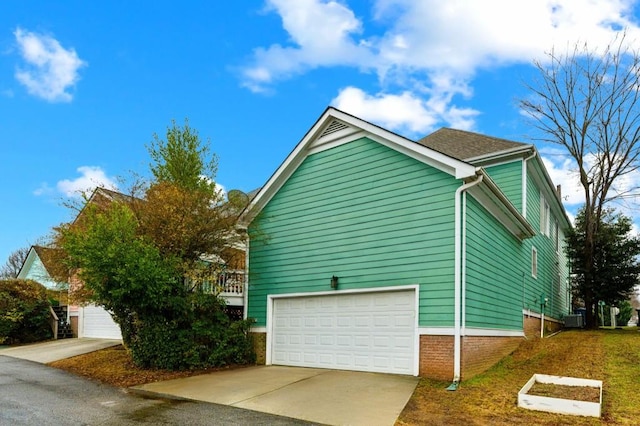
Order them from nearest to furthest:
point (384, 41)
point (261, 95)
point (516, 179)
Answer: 1. point (384, 41)
2. point (516, 179)
3. point (261, 95)

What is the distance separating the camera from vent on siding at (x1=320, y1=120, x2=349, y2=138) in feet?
41.7

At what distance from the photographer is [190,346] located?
12.0 m

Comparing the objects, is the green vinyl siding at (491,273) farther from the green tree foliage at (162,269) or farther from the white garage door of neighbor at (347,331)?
the green tree foliage at (162,269)

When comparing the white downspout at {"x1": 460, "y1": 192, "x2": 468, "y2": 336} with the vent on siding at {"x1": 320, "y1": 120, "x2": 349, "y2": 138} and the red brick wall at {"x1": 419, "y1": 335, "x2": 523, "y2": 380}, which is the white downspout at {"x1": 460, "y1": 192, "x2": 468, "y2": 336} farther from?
the vent on siding at {"x1": 320, "y1": 120, "x2": 349, "y2": 138}

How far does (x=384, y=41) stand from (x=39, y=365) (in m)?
13.6

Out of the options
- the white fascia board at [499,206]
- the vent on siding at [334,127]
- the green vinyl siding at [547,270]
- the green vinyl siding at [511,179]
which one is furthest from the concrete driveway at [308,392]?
the green vinyl siding at [547,270]

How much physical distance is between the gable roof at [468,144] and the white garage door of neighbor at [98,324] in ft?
46.6

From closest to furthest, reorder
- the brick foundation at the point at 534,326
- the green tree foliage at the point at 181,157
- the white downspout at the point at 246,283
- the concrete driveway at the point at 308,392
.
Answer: the concrete driveway at the point at 308,392 → the white downspout at the point at 246,283 → the brick foundation at the point at 534,326 → the green tree foliage at the point at 181,157

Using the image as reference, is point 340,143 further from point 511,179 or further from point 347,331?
point 511,179

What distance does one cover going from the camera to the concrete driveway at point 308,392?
750 cm

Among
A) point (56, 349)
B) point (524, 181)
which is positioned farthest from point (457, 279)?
point (56, 349)

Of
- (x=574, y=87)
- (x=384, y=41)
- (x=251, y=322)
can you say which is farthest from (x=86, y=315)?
(x=574, y=87)

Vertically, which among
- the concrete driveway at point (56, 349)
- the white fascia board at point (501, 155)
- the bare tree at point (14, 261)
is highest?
the white fascia board at point (501, 155)

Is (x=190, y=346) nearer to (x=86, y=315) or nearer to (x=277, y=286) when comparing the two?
(x=277, y=286)
